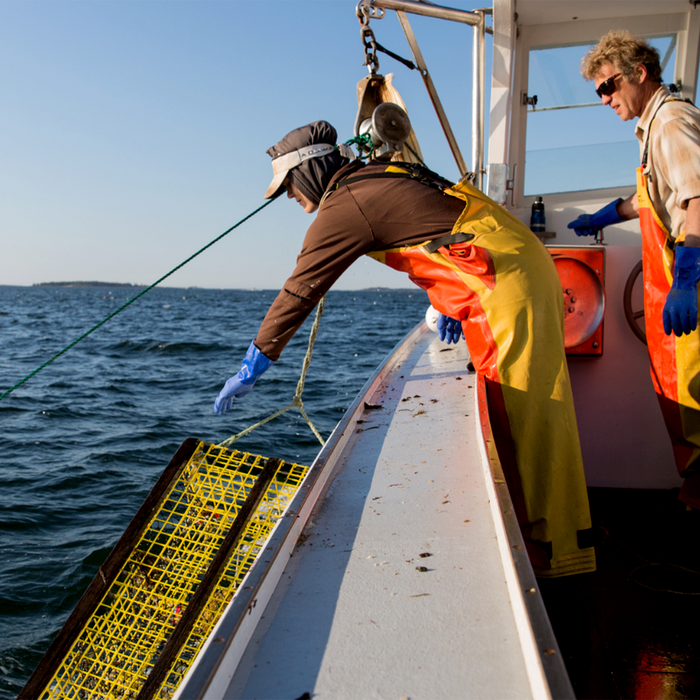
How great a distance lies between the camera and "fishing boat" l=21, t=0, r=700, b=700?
96 cm

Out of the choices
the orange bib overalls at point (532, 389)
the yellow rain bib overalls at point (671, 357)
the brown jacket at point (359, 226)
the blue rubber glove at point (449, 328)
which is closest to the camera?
the orange bib overalls at point (532, 389)

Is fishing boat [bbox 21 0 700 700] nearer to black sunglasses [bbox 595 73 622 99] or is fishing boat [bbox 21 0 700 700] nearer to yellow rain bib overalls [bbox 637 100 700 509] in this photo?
black sunglasses [bbox 595 73 622 99]

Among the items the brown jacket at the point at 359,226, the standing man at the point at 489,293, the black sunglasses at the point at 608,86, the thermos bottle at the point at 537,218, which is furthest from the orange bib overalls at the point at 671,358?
the thermos bottle at the point at 537,218

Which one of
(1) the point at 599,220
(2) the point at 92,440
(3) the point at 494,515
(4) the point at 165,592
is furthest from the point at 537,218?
(2) the point at 92,440

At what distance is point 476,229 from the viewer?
76.5 inches

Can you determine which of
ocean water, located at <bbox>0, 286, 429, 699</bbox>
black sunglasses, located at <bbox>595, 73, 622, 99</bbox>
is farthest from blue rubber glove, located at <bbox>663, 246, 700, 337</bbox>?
ocean water, located at <bbox>0, 286, 429, 699</bbox>

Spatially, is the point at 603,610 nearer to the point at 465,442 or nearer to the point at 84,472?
the point at 465,442

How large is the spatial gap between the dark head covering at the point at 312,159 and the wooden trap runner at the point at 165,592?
115 centimetres

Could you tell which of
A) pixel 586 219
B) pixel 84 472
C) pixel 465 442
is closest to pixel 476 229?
pixel 465 442

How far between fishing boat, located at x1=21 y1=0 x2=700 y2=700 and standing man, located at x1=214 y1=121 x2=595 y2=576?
158mm

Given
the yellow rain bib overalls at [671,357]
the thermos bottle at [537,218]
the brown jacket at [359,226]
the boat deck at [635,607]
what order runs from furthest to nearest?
the thermos bottle at [537,218]
the yellow rain bib overalls at [671,357]
the brown jacket at [359,226]
the boat deck at [635,607]

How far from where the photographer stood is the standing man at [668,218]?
1.93 meters

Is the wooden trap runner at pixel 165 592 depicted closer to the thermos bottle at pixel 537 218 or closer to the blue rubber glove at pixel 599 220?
the blue rubber glove at pixel 599 220

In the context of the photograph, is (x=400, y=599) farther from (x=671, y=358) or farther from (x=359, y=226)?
(x=671, y=358)
